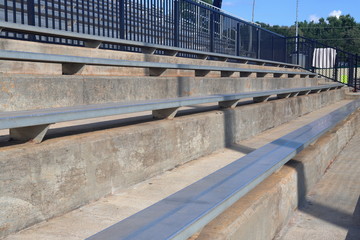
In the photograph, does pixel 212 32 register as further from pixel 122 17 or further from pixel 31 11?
pixel 31 11

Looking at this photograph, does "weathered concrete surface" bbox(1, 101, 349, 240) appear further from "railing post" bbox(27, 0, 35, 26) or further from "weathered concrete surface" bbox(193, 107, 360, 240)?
"railing post" bbox(27, 0, 35, 26)

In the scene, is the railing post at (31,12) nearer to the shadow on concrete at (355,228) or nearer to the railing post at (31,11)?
the railing post at (31,11)

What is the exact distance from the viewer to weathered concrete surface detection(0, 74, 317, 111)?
3039 millimetres

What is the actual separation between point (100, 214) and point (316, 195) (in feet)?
8.65

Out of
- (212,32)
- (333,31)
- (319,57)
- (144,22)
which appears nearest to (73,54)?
(144,22)

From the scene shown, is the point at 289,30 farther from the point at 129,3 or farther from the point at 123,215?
the point at 123,215

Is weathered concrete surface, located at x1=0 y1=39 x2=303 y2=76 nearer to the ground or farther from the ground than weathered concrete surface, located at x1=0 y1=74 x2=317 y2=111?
farther from the ground

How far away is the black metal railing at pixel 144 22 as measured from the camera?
6254 millimetres

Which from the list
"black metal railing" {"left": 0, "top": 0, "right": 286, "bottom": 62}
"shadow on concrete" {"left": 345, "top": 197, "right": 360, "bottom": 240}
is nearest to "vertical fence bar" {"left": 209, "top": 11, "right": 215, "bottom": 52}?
"black metal railing" {"left": 0, "top": 0, "right": 286, "bottom": 62}

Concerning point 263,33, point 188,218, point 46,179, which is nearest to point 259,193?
point 188,218

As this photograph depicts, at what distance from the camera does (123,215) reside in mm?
2557

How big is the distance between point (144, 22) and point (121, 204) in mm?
7214

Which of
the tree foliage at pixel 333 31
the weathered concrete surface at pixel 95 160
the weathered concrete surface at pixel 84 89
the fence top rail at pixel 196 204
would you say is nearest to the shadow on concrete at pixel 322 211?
the fence top rail at pixel 196 204

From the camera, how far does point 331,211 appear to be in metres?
3.80
